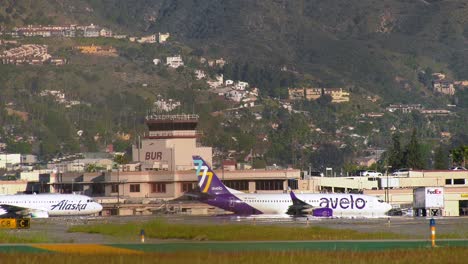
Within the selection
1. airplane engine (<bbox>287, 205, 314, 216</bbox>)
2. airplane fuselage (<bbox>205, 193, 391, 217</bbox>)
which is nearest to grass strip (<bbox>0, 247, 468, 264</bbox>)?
airplane engine (<bbox>287, 205, 314, 216</bbox>)

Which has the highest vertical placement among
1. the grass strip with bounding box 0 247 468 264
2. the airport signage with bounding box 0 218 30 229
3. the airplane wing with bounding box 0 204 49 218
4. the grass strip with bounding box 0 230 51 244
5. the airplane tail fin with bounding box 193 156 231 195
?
the airplane tail fin with bounding box 193 156 231 195

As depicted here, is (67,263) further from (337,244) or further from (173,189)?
(173,189)

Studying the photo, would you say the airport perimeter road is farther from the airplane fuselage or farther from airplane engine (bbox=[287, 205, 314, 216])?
the airplane fuselage

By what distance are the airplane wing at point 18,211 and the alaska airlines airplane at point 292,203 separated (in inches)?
622

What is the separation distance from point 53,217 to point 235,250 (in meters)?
73.5

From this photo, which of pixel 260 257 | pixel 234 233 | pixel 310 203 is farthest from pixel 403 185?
pixel 260 257

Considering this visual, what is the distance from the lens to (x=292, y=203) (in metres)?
144

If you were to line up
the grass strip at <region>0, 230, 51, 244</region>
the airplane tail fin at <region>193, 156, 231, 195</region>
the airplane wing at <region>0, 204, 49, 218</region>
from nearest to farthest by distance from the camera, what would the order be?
the grass strip at <region>0, 230, 51, 244</region>, the airplane tail fin at <region>193, 156, 231, 195</region>, the airplane wing at <region>0, 204, 49, 218</region>

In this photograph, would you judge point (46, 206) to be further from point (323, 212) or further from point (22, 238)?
point (22, 238)

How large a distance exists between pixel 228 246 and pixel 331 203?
60.9 m

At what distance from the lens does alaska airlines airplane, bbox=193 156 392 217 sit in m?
142

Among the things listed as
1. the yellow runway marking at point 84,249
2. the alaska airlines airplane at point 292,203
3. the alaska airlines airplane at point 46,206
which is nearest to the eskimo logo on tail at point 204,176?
the alaska airlines airplane at point 292,203

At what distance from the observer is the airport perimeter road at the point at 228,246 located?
260 ft

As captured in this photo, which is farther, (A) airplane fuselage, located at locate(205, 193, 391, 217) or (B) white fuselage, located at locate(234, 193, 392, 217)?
(A) airplane fuselage, located at locate(205, 193, 391, 217)
